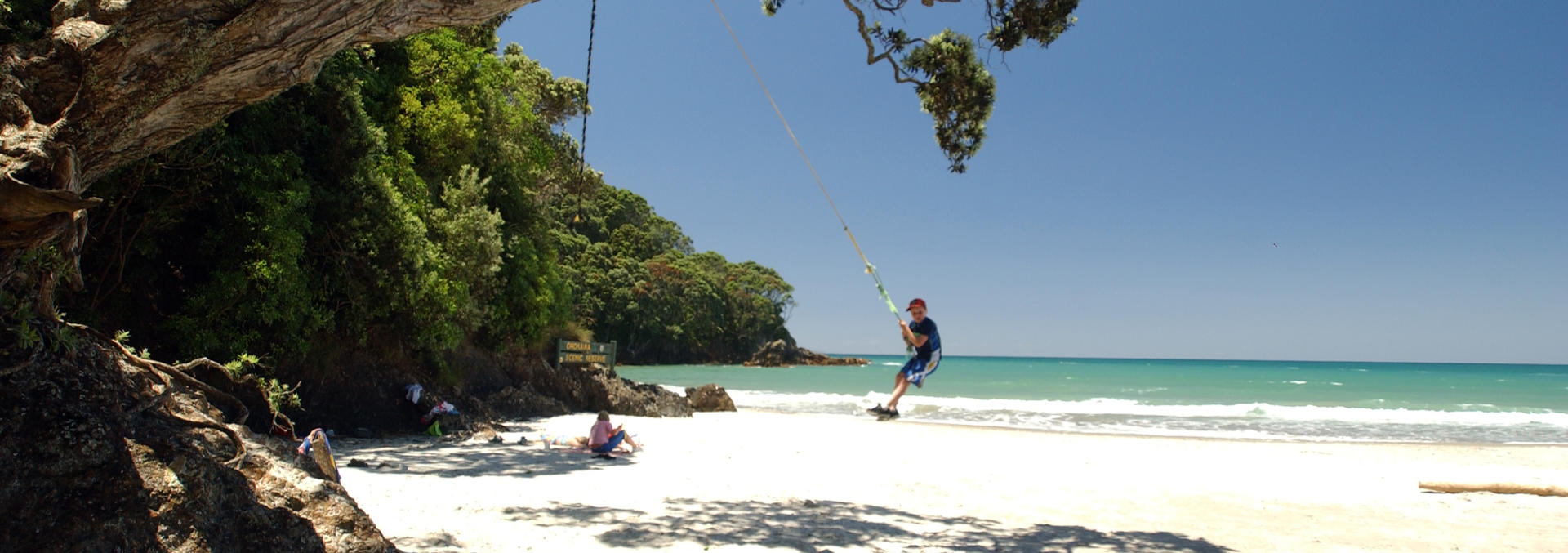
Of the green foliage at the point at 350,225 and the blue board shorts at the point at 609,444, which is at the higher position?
the green foliage at the point at 350,225

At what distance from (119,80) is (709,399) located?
17201 mm

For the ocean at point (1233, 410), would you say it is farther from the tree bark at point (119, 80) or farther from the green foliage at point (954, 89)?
the tree bark at point (119, 80)

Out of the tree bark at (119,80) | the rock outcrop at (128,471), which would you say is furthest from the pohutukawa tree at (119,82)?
the rock outcrop at (128,471)

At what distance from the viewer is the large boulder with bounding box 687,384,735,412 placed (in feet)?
64.5

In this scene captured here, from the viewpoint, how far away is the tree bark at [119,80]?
111 inches

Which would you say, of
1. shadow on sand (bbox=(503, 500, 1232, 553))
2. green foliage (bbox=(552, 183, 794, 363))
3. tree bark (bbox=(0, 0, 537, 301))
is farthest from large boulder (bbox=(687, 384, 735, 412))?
green foliage (bbox=(552, 183, 794, 363))

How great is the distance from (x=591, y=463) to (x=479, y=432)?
331cm

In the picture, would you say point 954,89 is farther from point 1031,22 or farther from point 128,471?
point 128,471

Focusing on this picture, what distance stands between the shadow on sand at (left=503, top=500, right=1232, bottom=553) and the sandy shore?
0.03m

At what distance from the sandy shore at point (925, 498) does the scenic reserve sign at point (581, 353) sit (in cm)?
351

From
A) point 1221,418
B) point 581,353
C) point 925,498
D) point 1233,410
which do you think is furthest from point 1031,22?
point 1233,410

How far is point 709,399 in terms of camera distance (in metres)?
19.8

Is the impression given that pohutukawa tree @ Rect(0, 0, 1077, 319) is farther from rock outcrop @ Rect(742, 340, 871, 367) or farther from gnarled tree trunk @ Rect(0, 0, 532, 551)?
rock outcrop @ Rect(742, 340, 871, 367)

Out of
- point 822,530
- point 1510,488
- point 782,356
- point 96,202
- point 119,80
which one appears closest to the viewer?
point 96,202
